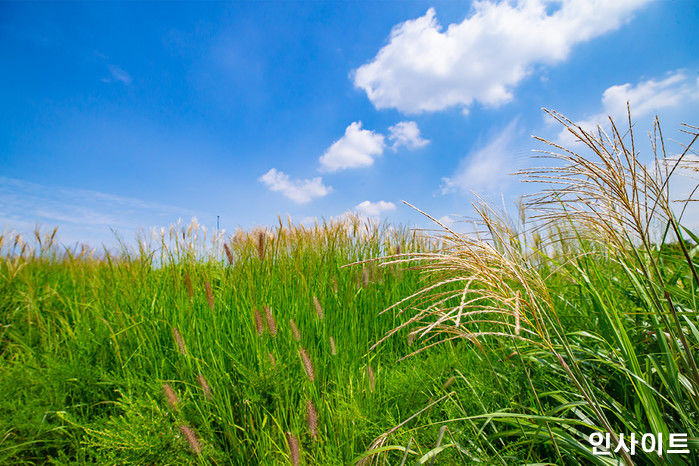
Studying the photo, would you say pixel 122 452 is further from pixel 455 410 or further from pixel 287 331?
pixel 455 410

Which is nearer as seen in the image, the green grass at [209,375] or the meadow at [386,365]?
the meadow at [386,365]

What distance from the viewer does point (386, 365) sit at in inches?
107

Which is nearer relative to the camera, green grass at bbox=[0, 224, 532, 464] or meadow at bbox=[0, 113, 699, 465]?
meadow at bbox=[0, 113, 699, 465]

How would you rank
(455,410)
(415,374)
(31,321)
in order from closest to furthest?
(455,410) < (415,374) < (31,321)

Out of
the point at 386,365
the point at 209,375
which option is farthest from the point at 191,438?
the point at 386,365

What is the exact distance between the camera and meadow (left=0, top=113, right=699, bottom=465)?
4.66 ft

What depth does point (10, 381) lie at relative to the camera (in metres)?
2.63

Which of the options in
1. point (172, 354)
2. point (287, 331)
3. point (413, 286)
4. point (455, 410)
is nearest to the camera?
point (455, 410)

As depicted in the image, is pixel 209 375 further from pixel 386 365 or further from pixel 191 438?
pixel 386 365

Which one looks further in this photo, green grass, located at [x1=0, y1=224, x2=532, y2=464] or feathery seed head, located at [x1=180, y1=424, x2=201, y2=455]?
green grass, located at [x1=0, y1=224, x2=532, y2=464]

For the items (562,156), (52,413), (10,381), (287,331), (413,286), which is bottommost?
A: (52,413)

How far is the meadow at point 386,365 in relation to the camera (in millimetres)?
1422

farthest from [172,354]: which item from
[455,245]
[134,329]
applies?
[455,245]

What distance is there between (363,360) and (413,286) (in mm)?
1465
